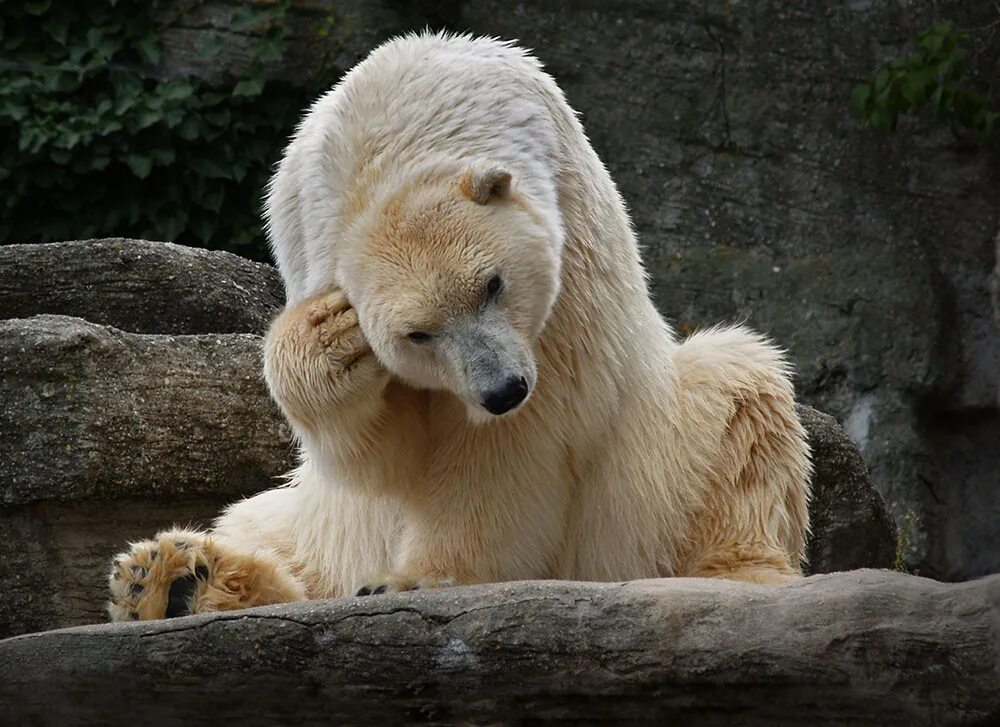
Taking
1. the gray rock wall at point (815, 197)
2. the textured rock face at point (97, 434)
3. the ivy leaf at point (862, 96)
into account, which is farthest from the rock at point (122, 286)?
the ivy leaf at point (862, 96)

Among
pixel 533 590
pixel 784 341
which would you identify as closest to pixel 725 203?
pixel 784 341

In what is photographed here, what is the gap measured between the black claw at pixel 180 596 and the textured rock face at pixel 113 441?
1044mm

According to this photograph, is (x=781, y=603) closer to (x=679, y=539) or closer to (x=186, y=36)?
(x=679, y=539)

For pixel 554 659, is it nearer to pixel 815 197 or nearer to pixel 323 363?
pixel 323 363

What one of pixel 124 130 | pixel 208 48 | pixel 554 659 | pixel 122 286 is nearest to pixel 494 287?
pixel 554 659

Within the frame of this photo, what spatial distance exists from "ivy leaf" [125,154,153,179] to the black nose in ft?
16.7

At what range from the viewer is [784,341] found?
8.30 metres

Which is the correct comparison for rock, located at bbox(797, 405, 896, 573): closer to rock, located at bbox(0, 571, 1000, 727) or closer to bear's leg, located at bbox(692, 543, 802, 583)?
bear's leg, located at bbox(692, 543, 802, 583)

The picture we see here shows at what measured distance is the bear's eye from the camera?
3535mm

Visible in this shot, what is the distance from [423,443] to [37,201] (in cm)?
494

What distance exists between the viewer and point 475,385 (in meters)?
3.42

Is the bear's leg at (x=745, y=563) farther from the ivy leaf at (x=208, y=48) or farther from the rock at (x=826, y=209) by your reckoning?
the ivy leaf at (x=208, y=48)

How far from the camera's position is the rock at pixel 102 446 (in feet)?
15.2

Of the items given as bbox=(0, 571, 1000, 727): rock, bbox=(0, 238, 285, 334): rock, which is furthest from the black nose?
bbox=(0, 238, 285, 334): rock
